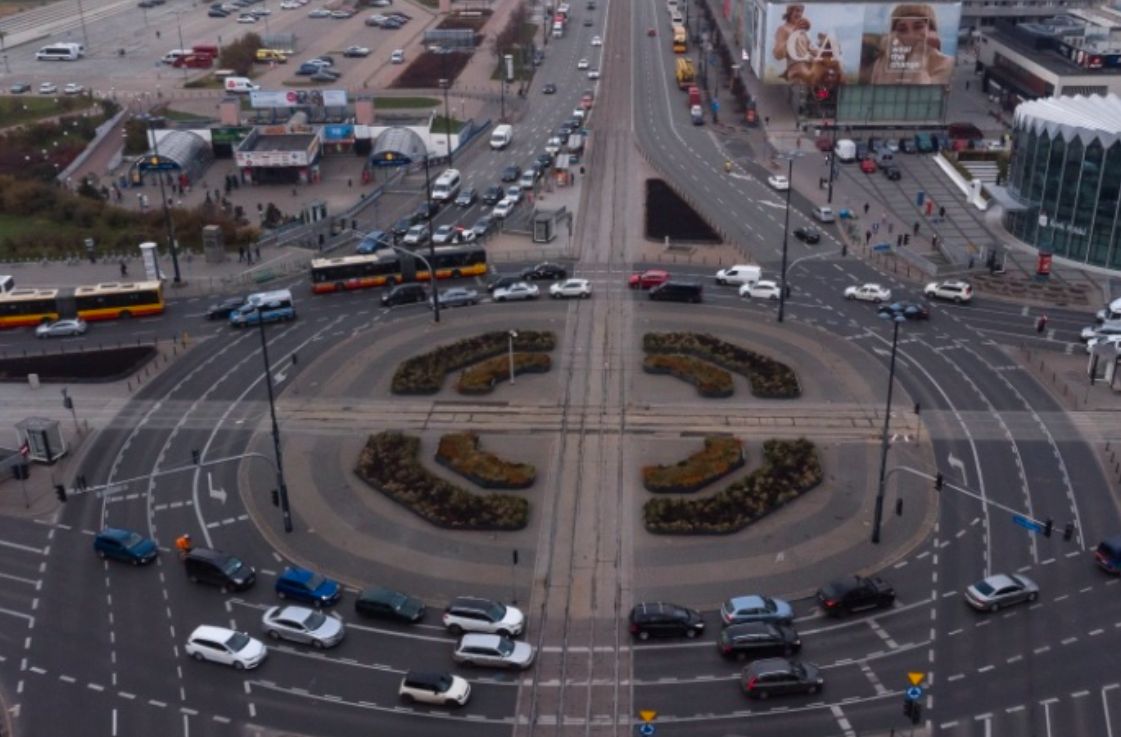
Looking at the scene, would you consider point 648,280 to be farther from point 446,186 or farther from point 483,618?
point 483,618

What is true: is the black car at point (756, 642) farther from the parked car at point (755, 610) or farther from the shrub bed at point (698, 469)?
the shrub bed at point (698, 469)

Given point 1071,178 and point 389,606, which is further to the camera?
point 1071,178

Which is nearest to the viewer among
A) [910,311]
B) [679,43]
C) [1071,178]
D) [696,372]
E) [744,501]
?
[744,501]

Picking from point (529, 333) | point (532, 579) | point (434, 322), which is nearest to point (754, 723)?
point (532, 579)

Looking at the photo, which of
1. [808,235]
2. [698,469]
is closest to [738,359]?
[698,469]

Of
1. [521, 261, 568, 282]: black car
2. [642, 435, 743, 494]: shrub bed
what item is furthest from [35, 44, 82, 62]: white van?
[642, 435, 743, 494]: shrub bed

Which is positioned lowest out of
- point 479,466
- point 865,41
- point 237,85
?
point 479,466
